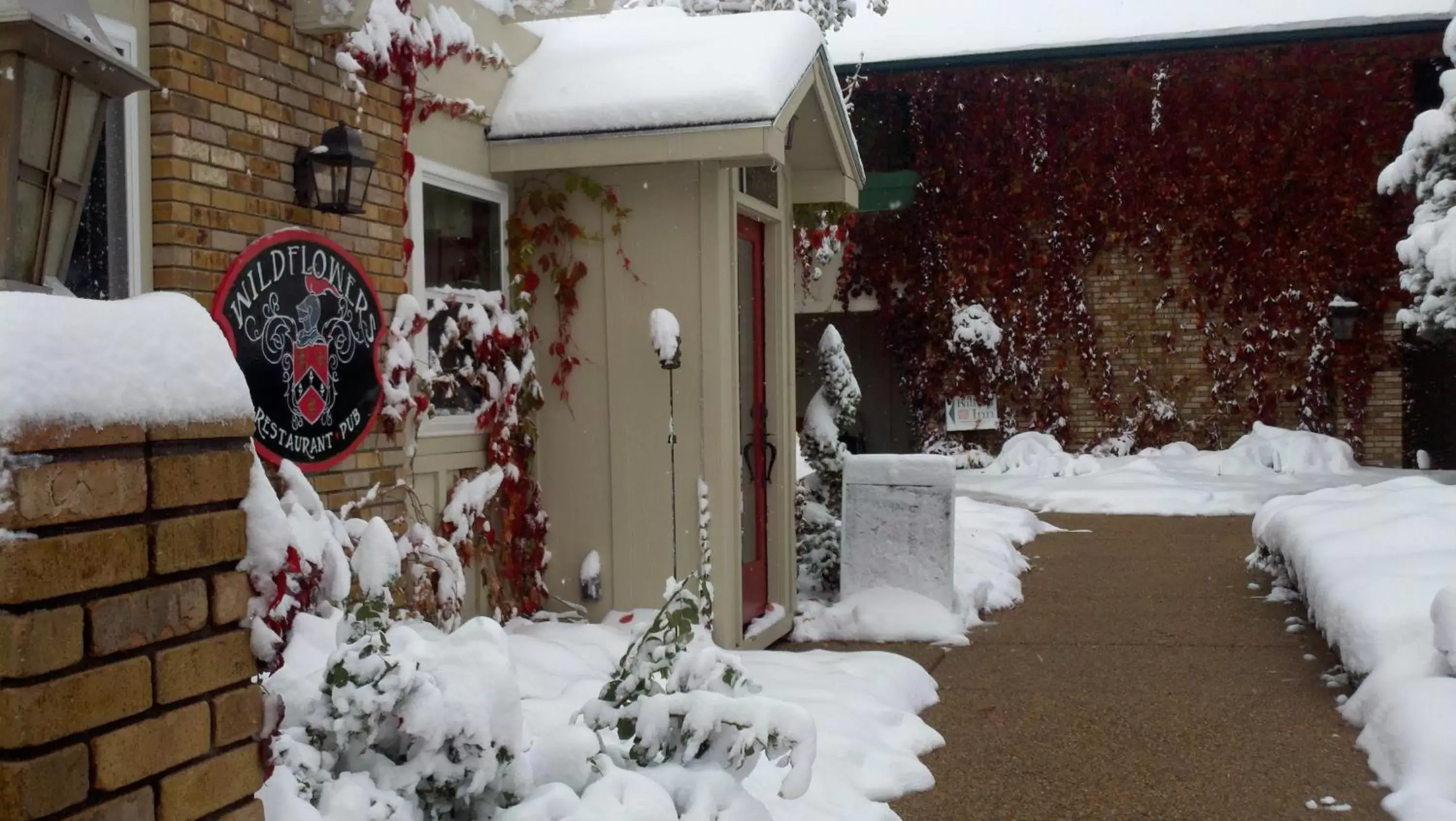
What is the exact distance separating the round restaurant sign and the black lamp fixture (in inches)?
5.5

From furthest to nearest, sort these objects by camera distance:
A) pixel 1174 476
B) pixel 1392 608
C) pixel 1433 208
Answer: pixel 1174 476
pixel 1433 208
pixel 1392 608

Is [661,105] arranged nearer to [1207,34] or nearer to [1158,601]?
[1158,601]

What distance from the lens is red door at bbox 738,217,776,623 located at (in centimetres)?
718

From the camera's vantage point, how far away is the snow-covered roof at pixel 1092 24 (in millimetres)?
16047

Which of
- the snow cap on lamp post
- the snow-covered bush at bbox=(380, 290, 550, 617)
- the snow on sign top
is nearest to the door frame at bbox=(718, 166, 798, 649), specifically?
the snow on sign top

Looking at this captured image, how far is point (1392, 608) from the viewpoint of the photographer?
5723 mm

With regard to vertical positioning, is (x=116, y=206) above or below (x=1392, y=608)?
above

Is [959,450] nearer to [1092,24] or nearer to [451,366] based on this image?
[1092,24]

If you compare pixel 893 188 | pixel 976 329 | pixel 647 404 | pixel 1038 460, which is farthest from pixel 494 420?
pixel 976 329

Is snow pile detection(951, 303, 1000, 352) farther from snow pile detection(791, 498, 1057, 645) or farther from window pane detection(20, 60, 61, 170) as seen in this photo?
window pane detection(20, 60, 61, 170)

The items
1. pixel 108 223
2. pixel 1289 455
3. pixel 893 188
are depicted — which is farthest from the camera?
pixel 893 188

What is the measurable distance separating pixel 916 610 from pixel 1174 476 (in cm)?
844

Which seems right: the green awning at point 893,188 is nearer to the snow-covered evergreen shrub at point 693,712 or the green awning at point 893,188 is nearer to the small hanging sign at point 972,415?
the small hanging sign at point 972,415

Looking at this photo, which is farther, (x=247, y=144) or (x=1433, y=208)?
(x=1433, y=208)
